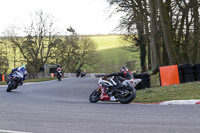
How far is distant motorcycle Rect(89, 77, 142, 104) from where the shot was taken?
11.2 metres

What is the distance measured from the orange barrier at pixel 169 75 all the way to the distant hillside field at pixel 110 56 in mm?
45065

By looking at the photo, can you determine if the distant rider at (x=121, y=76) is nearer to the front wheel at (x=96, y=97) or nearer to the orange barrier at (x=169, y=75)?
the front wheel at (x=96, y=97)

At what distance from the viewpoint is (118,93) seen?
11742 mm

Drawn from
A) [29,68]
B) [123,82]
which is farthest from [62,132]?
[29,68]

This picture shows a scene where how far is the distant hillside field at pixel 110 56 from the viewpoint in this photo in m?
69.9

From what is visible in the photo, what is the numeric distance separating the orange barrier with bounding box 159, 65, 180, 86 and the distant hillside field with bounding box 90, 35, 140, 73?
148ft

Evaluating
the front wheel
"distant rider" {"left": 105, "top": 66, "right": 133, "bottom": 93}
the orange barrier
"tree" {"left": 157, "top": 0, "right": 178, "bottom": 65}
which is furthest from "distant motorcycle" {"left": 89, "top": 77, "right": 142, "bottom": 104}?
"tree" {"left": 157, "top": 0, "right": 178, "bottom": 65}

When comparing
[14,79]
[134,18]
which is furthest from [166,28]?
[14,79]

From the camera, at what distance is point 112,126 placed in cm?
603

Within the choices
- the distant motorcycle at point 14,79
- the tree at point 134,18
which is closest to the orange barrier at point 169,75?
the distant motorcycle at point 14,79

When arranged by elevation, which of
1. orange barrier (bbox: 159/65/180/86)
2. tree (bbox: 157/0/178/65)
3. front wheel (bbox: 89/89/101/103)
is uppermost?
tree (bbox: 157/0/178/65)

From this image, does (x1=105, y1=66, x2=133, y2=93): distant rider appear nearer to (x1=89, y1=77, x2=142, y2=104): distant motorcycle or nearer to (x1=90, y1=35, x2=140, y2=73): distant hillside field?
(x1=89, y1=77, x2=142, y2=104): distant motorcycle

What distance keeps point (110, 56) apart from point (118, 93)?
70.6m

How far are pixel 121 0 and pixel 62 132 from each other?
25157mm
